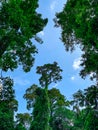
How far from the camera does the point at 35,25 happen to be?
85.8ft

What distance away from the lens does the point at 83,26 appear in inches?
760

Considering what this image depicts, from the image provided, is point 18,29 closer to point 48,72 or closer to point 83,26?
point 83,26

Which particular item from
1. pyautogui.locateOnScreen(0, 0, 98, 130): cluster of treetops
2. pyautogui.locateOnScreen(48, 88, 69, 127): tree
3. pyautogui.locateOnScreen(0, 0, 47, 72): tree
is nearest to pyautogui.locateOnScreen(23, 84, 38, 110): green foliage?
pyautogui.locateOnScreen(48, 88, 69, 127): tree

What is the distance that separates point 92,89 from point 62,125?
2969 centimetres

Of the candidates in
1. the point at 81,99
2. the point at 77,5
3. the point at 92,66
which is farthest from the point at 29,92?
the point at 77,5

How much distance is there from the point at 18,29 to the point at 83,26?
625cm

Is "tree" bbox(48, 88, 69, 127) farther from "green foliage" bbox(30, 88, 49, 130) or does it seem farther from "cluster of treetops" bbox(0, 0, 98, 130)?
"cluster of treetops" bbox(0, 0, 98, 130)

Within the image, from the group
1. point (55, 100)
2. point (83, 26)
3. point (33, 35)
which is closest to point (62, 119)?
point (55, 100)

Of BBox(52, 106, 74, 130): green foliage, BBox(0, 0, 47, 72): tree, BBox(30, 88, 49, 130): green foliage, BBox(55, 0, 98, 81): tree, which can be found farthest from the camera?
BBox(52, 106, 74, 130): green foliage

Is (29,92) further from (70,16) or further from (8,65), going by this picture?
(70,16)

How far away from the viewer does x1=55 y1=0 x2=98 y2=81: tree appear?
61.0 feet

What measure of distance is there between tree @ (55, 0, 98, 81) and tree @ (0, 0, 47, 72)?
235cm

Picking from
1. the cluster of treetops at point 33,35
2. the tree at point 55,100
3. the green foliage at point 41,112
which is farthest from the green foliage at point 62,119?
the cluster of treetops at point 33,35

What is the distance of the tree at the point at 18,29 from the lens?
855 inches
